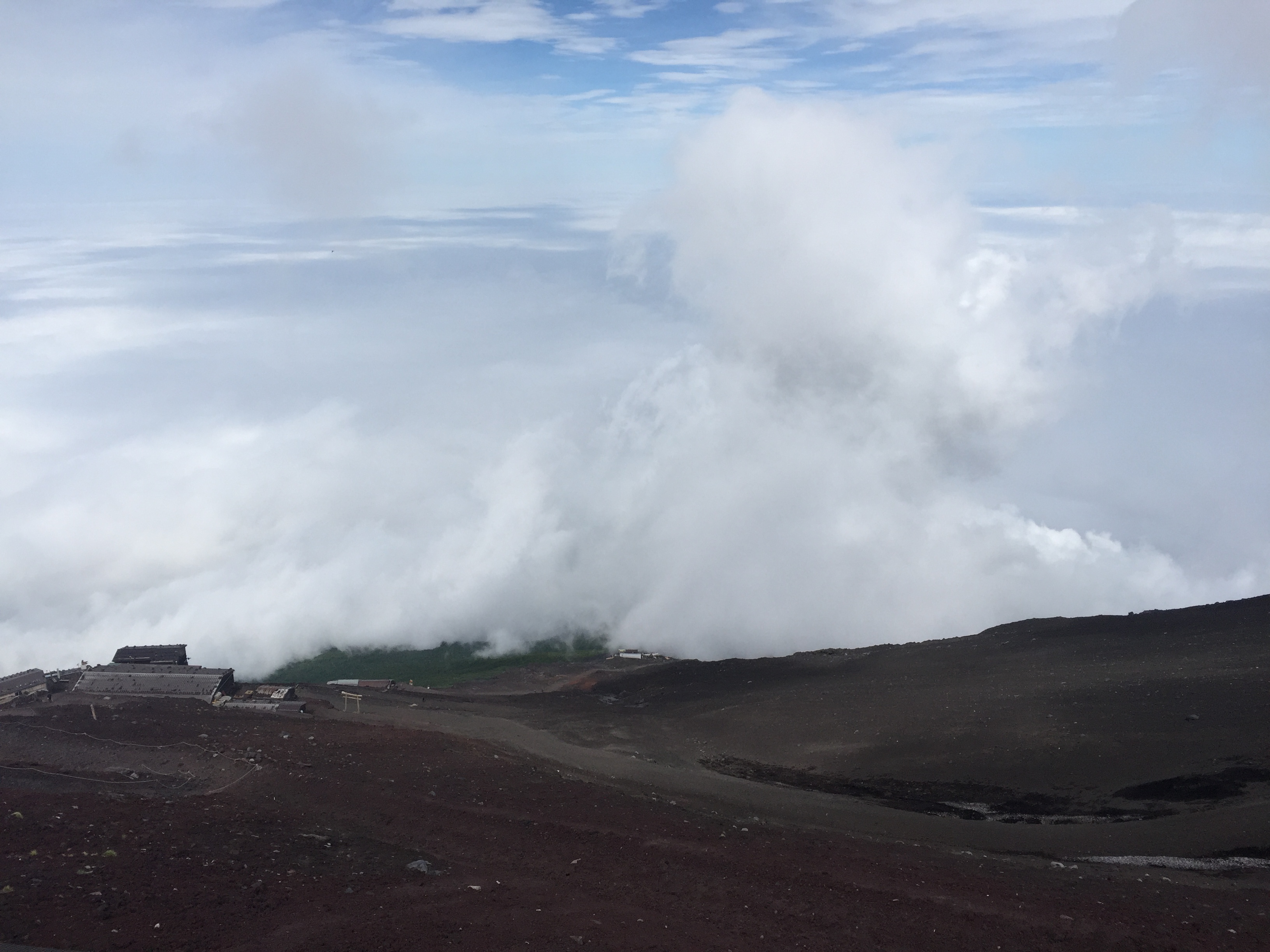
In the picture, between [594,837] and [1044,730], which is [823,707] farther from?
[594,837]

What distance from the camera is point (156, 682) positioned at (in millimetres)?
31281

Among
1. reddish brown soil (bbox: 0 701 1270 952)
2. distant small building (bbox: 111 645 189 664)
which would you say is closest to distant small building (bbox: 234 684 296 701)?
distant small building (bbox: 111 645 189 664)

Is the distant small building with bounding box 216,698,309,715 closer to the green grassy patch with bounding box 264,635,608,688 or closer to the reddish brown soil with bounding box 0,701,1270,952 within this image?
the reddish brown soil with bounding box 0,701,1270,952

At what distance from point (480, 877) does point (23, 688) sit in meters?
21.1

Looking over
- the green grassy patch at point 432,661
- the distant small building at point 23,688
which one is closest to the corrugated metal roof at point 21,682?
the distant small building at point 23,688

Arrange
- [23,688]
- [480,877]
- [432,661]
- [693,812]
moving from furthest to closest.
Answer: [432,661]
[23,688]
[693,812]
[480,877]

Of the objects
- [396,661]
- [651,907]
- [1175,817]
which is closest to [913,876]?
[651,907]

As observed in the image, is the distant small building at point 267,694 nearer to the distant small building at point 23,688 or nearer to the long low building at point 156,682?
the long low building at point 156,682

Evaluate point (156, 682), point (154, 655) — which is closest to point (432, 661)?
point (154, 655)

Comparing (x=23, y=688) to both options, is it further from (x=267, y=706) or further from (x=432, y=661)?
(x=432, y=661)

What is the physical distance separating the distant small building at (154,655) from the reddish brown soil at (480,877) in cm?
1069

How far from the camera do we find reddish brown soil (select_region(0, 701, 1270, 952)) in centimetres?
1476

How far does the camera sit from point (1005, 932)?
1578 centimetres

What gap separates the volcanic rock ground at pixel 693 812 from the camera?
15406mm
